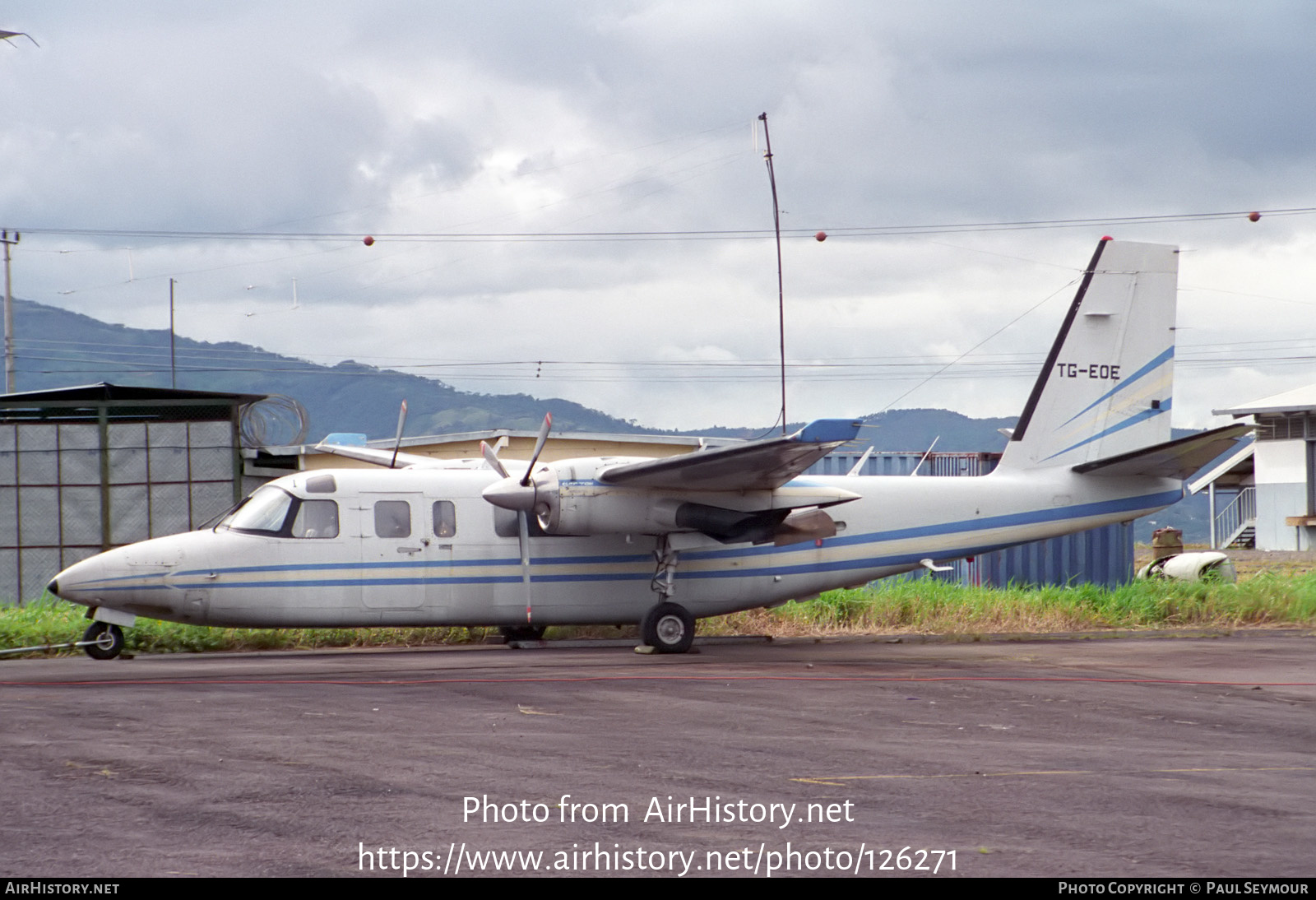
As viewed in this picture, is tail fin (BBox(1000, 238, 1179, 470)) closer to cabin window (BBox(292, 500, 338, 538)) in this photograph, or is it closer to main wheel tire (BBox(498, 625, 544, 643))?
main wheel tire (BBox(498, 625, 544, 643))

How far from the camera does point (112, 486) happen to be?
66.5ft

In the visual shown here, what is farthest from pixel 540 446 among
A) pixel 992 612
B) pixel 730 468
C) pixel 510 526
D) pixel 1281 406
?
pixel 1281 406

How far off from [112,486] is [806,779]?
16.3m

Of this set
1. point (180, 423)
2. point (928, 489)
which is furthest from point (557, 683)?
point (180, 423)

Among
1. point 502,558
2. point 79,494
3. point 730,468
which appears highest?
point 730,468

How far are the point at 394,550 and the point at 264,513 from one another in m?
1.64

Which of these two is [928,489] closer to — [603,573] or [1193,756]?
[603,573]

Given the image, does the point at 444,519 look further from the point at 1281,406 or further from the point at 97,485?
the point at 1281,406

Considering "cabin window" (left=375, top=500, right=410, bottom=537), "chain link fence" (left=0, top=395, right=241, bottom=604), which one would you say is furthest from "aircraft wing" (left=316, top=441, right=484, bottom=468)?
"chain link fence" (left=0, top=395, right=241, bottom=604)

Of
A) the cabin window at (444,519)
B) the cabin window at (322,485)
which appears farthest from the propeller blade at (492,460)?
the cabin window at (322,485)

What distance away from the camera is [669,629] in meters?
16.4

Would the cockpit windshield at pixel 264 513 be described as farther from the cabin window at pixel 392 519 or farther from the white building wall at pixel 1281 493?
the white building wall at pixel 1281 493

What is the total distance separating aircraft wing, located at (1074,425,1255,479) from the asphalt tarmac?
334 centimetres

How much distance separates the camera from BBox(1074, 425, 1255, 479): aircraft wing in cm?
1569
